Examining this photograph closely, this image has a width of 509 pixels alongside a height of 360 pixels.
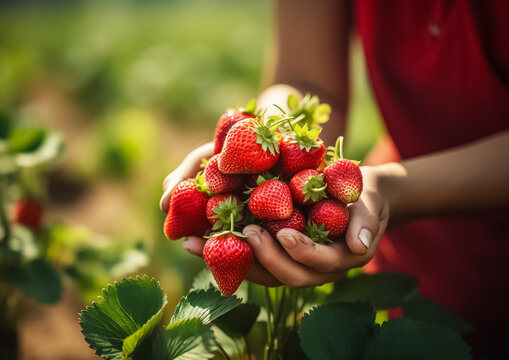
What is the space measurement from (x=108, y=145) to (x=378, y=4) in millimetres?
1734

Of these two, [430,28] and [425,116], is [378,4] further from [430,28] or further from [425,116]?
[425,116]

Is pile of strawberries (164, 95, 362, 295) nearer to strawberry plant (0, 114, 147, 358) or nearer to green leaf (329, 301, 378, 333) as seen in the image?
green leaf (329, 301, 378, 333)

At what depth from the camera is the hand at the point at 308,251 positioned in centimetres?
→ 63

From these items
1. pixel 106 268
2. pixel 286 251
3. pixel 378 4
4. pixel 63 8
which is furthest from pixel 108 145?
pixel 63 8

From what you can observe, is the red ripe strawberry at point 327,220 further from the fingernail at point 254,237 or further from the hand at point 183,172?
the hand at point 183,172

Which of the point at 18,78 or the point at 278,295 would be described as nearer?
the point at 278,295

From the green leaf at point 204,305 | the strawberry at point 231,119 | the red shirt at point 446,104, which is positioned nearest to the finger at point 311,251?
the green leaf at point 204,305

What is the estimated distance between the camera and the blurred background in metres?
1.69

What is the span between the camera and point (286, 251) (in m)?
0.66

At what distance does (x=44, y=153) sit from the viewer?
3.75ft

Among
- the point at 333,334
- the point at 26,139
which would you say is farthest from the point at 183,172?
the point at 26,139

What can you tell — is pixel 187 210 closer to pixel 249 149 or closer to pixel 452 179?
pixel 249 149

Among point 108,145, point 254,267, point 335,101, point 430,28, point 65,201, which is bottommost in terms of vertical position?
point 65,201

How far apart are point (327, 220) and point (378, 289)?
0.25 metres
